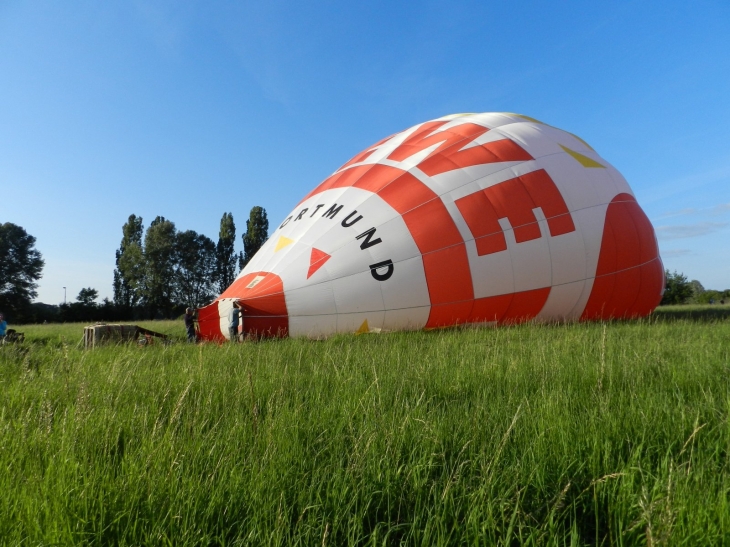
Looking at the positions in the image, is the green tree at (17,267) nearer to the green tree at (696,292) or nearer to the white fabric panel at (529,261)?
the white fabric panel at (529,261)

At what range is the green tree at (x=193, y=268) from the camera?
42.5 metres

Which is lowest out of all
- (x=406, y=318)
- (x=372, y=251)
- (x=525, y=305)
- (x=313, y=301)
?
(x=406, y=318)

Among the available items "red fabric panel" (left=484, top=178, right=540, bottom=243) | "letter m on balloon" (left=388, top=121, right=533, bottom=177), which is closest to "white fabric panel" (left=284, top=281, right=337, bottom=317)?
"letter m on balloon" (left=388, top=121, right=533, bottom=177)

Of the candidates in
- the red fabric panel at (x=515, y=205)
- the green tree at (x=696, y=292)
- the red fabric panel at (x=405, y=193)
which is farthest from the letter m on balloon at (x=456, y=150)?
the green tree at (x=696, y=292)

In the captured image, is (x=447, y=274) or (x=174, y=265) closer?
(x=447, y=274)

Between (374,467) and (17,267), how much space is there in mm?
47816

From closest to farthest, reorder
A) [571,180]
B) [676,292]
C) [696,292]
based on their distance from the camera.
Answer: [571,180]
[676,292]
[696,292]

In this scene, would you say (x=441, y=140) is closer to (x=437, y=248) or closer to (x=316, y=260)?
(x=437, y=248)

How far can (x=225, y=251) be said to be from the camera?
45312 millimetres

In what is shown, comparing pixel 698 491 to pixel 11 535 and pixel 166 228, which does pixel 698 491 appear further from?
pixel 166 228

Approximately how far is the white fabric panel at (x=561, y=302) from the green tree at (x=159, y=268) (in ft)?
126

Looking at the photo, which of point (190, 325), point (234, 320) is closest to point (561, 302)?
point (234, 320)

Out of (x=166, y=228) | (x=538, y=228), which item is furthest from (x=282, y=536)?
(x=166, y=228)

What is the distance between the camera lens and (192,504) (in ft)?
4.90
